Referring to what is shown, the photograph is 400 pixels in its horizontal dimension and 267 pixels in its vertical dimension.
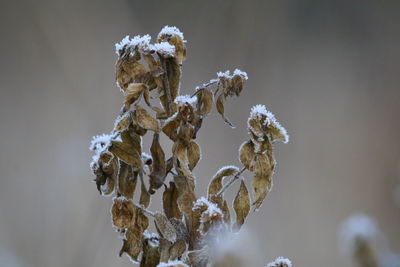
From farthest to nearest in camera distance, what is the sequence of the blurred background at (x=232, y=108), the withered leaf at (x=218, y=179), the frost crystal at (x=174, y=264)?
the blurred background at (x=232, y=108) → the withered leaf at (x=218, y=179) → the frost crystal at (x=174, y=264)

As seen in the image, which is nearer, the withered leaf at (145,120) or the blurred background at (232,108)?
the withered leaf at (145,120)

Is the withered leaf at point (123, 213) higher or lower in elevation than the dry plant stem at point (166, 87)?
lower

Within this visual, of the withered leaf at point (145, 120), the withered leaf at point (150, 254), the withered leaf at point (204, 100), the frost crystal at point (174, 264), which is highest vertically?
the withered leaf at point (204, 100)

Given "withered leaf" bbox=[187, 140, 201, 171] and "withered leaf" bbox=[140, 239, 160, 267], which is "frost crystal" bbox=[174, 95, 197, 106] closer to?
"withered leaf" bbox=[187, 140, 201, 171]

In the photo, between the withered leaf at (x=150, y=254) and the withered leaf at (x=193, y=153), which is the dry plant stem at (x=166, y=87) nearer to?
the withered leaf at (x=193, y=153)

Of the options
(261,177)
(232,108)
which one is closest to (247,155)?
(261,177)

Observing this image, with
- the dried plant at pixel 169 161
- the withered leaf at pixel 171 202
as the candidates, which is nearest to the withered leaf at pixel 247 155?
the dried plant at pixel 169 161

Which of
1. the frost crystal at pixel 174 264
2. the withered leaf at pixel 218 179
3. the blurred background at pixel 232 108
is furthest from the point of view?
the blurred background at pixel 232 108
